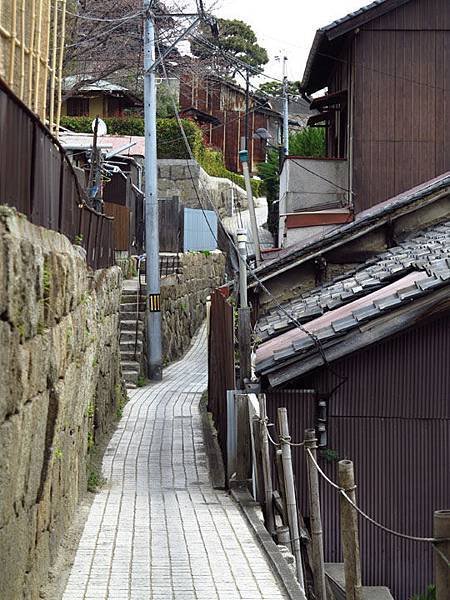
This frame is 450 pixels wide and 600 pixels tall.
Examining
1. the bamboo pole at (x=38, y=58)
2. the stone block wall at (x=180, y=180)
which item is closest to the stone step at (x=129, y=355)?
the bamboo pole at (x=38, y=58)

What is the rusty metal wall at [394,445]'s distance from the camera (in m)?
11.2

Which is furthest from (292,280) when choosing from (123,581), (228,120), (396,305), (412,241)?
(228,120)

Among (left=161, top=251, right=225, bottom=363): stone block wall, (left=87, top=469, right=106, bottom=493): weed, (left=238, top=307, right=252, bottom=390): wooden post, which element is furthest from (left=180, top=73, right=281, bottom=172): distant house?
(left=87, top=469, right=106, bottom=493): weed

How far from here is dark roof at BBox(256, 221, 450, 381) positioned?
10672 mm

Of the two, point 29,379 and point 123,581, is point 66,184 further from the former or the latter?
point 29,379

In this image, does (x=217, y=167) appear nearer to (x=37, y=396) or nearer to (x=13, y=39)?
(x=13, y=39)

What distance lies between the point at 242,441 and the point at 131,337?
12.0 metres

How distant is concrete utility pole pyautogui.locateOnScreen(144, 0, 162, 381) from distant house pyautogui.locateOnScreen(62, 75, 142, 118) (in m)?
19.9

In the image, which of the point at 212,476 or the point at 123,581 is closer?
the point at 123,581

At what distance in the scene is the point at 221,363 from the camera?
49.3ft

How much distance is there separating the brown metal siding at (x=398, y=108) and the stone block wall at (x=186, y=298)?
8.62m

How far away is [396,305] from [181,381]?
46.5 ft

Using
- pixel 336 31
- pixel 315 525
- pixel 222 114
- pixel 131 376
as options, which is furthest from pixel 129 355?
pixel 222 114

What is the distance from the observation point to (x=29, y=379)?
230 inches
